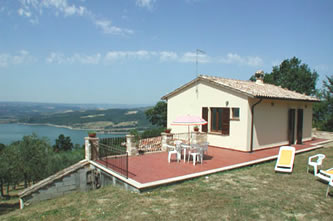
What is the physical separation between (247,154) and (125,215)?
26.9 ft

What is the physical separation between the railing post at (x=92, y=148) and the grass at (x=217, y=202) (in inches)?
118

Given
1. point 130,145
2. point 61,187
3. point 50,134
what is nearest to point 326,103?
point 130,145

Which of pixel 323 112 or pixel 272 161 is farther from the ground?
pixel 323 112

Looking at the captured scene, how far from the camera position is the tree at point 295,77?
34875 mm

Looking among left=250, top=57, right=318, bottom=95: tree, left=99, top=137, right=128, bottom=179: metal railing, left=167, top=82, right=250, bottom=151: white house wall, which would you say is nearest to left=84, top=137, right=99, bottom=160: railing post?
left=99, top=137, right=128, bottom=179: metal railing

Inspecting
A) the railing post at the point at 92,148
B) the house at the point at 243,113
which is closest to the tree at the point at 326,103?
the house at the point at 243,113

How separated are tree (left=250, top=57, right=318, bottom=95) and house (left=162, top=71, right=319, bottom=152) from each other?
69.9 ft

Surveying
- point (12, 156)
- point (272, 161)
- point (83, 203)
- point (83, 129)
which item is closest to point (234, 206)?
point (83, 203)

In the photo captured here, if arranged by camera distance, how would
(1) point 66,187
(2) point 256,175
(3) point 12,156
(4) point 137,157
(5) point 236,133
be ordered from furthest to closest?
(3) point 12,156 → (5) point 236,133 → (4) point 137,157 → (1) point 66,187 → (2) point 256,175

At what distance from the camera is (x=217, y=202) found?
5.88m

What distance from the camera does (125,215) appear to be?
536cm

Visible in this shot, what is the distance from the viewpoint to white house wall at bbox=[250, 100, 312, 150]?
1267 centimetres

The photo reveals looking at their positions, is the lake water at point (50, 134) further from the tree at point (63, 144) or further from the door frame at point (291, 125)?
the door frame at point (291, 125)

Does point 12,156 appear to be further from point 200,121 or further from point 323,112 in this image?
point 323,112
